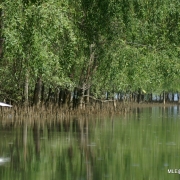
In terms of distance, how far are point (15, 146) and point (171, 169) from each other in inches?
235

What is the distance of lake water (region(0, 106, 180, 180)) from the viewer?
14.1m

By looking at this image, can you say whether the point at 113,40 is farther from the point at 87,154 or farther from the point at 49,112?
the point at 87,154

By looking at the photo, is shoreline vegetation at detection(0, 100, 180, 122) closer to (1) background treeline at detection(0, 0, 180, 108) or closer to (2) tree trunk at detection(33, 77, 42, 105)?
(2) tree trunk at detection(33, 77, 42, 105)

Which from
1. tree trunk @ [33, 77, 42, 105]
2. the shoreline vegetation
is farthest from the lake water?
tree trunk @ [33, 77, 42, 105]

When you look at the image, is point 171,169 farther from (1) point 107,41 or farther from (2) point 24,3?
(1) point 107,41

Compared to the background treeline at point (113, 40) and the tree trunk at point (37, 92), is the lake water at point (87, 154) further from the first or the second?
the tree trunk at point (37, 92)

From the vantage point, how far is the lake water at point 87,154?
14.1 meters

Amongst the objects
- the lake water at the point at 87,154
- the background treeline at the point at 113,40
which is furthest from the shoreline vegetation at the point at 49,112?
the lake water at the point at 87,154

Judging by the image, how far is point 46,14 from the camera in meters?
21.0

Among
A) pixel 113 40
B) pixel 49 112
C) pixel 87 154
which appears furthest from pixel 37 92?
pixel 87 154

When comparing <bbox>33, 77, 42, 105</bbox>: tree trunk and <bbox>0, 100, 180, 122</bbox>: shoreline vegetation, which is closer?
<bbox>0, 100, 180, 122</bbox>: shoreline vegetation

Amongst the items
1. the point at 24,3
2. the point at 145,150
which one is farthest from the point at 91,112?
the point at 145,150

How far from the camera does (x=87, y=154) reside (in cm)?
1728

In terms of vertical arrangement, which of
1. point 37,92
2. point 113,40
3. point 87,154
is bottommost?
point 87,154
